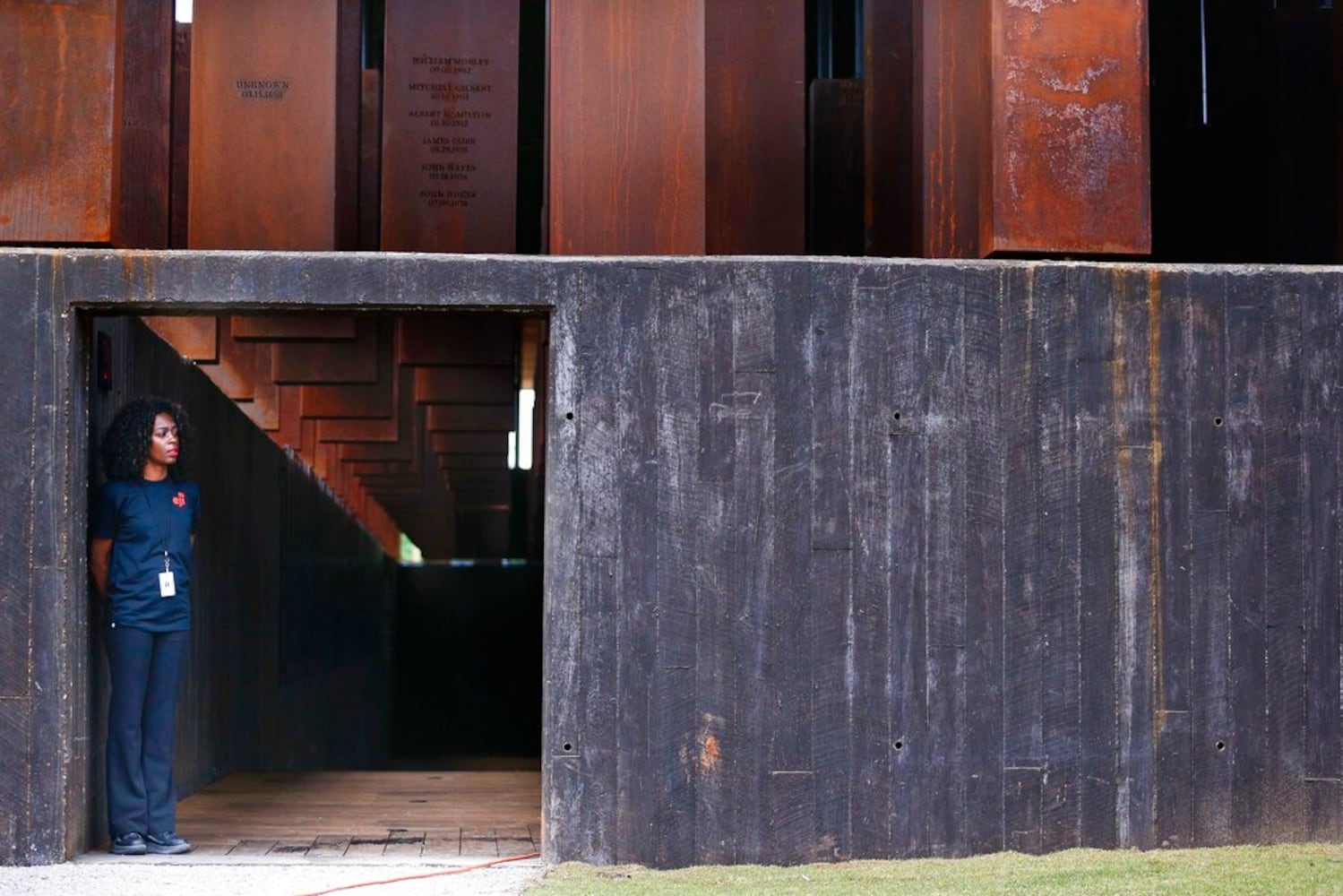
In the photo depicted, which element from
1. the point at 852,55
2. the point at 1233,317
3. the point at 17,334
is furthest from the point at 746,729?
the point at 852,55

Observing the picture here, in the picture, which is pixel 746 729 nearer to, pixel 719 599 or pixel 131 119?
pixel 719 599

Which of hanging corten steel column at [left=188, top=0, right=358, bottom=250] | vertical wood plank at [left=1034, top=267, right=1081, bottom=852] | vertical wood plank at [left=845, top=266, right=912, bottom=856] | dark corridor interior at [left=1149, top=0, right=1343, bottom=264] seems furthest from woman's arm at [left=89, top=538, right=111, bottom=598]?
dark corridor interior at [left=1149, top=0, right=1343, bottom=264]

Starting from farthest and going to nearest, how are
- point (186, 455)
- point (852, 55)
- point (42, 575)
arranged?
point (852, 55), point (186, 455), point (42, 575)

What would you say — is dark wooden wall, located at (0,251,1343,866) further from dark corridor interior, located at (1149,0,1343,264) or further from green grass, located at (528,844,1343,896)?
dark corridor interior, located at (1149,0,1343,264)

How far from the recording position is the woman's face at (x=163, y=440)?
7.22 metres

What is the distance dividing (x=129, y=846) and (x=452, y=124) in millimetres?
4518

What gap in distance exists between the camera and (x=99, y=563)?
7.17m

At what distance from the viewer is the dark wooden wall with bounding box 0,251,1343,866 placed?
22.7 feet

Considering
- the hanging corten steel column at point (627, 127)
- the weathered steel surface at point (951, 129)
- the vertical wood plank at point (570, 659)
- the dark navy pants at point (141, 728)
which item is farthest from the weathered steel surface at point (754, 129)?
the dark navy pants at point (141, 728)

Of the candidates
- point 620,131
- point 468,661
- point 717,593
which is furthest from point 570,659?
point 468,661

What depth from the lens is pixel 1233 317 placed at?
7125 mm

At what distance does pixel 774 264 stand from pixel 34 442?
291 centimetres

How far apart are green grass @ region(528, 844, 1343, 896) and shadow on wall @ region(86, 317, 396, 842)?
2278 millimetres

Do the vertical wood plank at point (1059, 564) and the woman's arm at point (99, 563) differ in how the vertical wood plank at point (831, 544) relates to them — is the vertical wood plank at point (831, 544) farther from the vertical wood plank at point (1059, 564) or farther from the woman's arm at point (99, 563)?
the woman's arm at point (99, 563)
